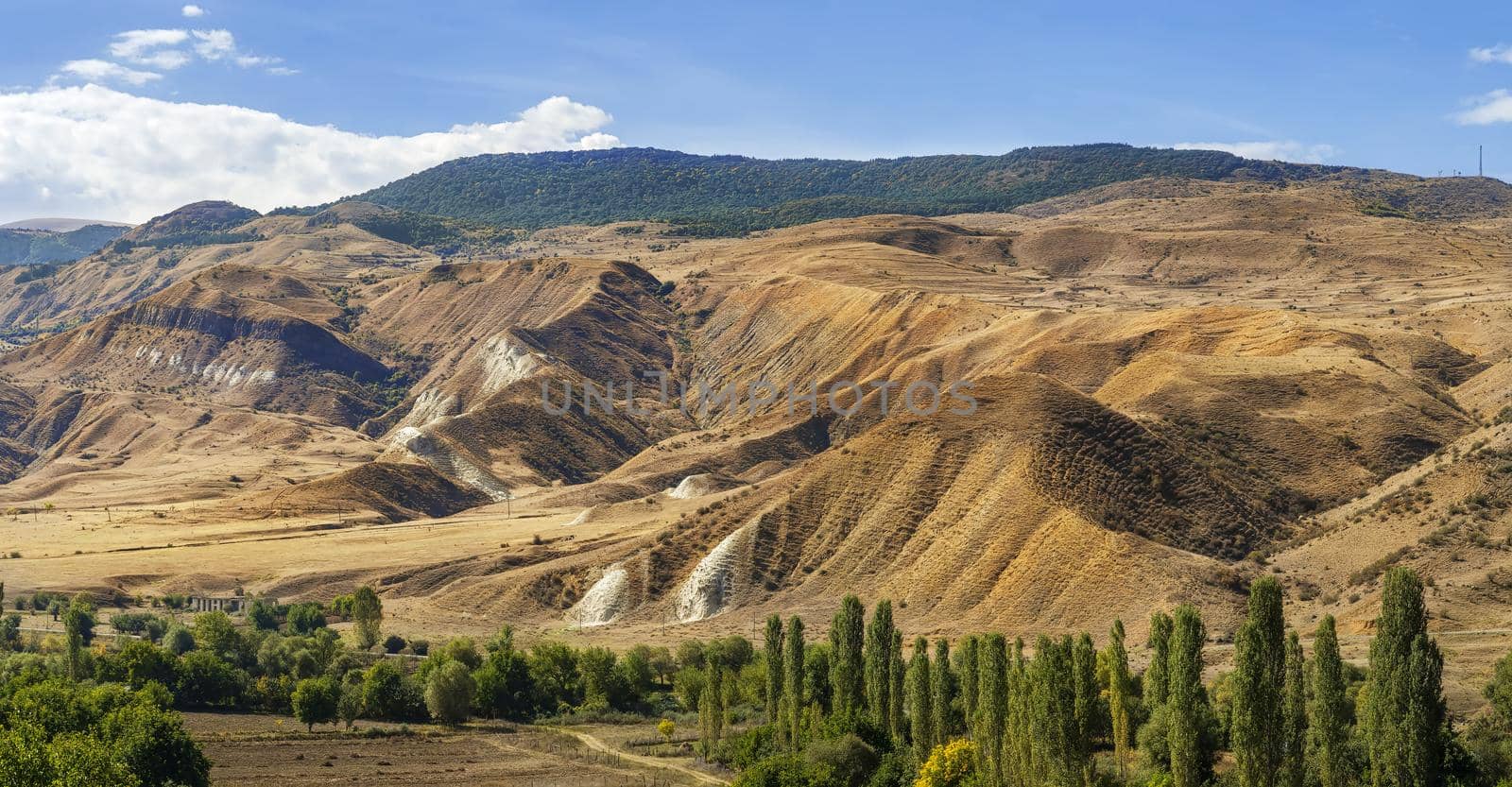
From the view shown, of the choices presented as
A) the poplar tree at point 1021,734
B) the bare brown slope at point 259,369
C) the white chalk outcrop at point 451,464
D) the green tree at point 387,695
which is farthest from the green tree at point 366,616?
the bare brown slope at point 259,369

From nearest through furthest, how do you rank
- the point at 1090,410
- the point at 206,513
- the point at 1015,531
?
the point at 1015,531
the point at 1090,410
the point at 206,513

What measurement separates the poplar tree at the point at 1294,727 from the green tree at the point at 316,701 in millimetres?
43951

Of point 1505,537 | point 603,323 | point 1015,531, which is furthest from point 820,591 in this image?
point 603,323

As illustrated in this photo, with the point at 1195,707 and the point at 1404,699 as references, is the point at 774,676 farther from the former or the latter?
the point at 1404,699

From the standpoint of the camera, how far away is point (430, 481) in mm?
136000

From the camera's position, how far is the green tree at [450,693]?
70.8 metres

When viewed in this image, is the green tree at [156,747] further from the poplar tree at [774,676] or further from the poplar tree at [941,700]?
the poplar tree at [941,700]

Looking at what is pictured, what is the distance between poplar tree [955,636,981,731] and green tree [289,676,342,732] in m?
31.9

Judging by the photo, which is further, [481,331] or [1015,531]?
[481,331]

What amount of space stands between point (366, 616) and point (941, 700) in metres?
42.4

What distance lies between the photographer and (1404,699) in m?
42.0

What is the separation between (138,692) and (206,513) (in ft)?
215

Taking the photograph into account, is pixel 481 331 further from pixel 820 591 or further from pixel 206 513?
pixel 820 591

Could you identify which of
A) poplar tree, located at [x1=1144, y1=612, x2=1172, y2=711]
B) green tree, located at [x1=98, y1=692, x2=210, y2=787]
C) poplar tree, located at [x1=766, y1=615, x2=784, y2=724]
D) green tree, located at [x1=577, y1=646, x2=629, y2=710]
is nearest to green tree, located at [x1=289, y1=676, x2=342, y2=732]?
green tree, located at [x1=577, y1=646, x2=629, y2=710]
